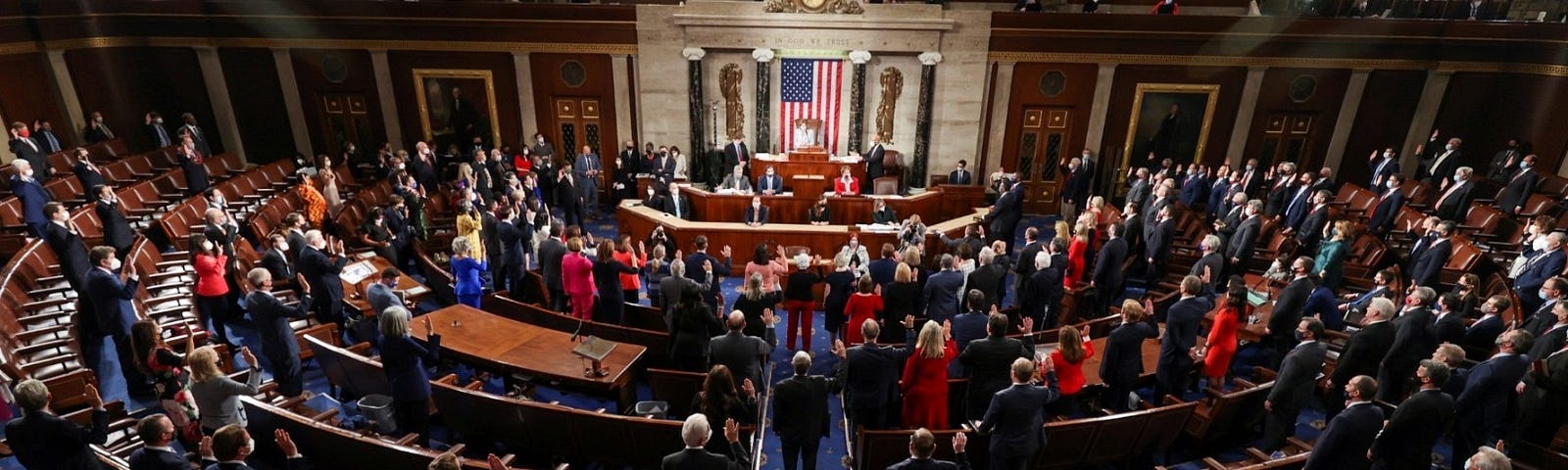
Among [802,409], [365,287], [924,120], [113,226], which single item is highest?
[924,120]

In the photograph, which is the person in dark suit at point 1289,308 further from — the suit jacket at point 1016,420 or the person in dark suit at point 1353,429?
the suit jacket at point 1016,420

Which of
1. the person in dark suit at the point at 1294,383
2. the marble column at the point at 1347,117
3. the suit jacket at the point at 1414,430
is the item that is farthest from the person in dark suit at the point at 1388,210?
the suit jacket at the point at 1414,430

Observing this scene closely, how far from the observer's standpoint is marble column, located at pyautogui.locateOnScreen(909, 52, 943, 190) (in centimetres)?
1280

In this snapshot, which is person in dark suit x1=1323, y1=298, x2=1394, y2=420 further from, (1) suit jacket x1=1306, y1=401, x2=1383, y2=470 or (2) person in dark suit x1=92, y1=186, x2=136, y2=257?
(2) person in dark suit x1=92, y1=186, x2=136, y2=257

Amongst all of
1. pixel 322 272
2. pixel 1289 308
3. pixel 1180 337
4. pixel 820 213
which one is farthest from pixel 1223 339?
pixel 322 272

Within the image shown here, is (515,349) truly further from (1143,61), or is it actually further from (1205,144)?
(1205,144)

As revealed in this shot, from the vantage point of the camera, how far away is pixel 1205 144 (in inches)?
525

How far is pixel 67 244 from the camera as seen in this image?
20.7 feet

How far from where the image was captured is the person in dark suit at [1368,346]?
17.2 ft

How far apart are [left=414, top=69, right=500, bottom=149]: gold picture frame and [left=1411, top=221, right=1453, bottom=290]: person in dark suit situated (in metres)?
13.4

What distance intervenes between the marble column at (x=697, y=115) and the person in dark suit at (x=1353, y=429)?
10.7 meters

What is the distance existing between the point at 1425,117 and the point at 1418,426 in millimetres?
12076

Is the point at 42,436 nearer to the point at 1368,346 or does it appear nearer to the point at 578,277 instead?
the point at 578,277

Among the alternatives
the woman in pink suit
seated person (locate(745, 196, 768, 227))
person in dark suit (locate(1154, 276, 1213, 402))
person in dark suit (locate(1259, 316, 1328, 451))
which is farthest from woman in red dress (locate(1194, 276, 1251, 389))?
seated person (locate(745, 196, 768, 227))
